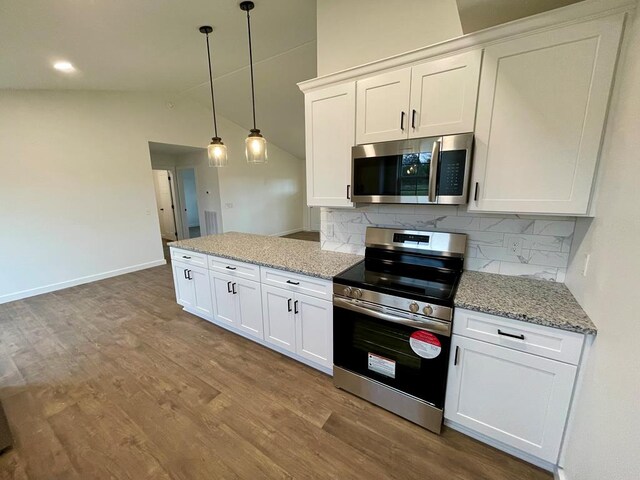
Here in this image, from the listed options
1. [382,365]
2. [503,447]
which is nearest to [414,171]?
[382,365]

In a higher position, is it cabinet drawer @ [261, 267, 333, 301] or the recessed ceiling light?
the recessed ceiling light

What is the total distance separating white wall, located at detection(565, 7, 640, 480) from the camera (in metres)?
0.93

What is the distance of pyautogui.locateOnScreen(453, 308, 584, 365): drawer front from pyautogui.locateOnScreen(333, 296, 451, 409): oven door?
0.35 ft

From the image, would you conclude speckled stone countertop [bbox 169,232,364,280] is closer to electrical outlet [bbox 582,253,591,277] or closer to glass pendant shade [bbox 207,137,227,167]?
glass pendant shade [bbox 207,137,227,167]

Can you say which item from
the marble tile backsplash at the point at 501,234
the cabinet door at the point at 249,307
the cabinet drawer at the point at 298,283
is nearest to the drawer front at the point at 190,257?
the cabinet door at the point at 249,307

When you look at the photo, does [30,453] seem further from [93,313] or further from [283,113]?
[283,113]

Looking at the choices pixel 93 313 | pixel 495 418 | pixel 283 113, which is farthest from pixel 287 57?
pixel 495 418

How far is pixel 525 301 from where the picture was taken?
1.44m

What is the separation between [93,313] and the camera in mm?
3291

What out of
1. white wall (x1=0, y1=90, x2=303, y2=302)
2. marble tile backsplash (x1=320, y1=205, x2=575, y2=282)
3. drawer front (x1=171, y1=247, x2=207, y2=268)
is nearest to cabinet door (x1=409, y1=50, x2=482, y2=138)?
marble tile backsplash (x1=320, y1=205, x2=575, y2=282)

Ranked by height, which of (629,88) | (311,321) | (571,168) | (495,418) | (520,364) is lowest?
(495,418)

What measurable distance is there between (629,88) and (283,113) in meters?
5.18

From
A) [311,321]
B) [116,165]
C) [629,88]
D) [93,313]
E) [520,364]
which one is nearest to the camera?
[629,88]

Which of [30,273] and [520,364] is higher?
[520,364]
